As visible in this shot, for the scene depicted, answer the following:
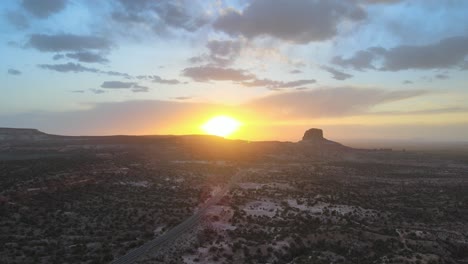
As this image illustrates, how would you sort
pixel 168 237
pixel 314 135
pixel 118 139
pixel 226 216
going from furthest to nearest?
pixel 314 135
pixel 118 139
pixel 226 216
pixel 168 237

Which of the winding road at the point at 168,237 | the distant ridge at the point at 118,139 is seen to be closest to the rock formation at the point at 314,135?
the distant ridge at the point at 118,139

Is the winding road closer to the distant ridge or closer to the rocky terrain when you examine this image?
the rocky terrain

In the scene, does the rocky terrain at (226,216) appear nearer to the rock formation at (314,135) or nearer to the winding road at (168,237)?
the winding road at (168,237)

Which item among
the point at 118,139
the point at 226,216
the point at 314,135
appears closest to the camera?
the point at 226,216

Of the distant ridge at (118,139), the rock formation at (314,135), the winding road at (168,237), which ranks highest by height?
the rock formation at (314,135)

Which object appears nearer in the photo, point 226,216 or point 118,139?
point 226,216

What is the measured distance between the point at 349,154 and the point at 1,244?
142675mm

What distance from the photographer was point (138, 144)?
156625 millimetres

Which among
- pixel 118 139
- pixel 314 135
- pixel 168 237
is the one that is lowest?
pixel 168 237

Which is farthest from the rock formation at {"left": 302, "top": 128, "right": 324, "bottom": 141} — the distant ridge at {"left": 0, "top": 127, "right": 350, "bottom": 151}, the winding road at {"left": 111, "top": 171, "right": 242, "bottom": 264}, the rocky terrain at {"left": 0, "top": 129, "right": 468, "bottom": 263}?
the winding road at {"left": 111, "top": 171, "right": 242, "bottom": 264}

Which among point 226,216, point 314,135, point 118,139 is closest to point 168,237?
point 226,216

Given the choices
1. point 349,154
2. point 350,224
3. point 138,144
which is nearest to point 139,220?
point 350,224

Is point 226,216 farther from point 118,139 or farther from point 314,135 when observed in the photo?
point 314,135

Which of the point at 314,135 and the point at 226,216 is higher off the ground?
the point at 314,135
